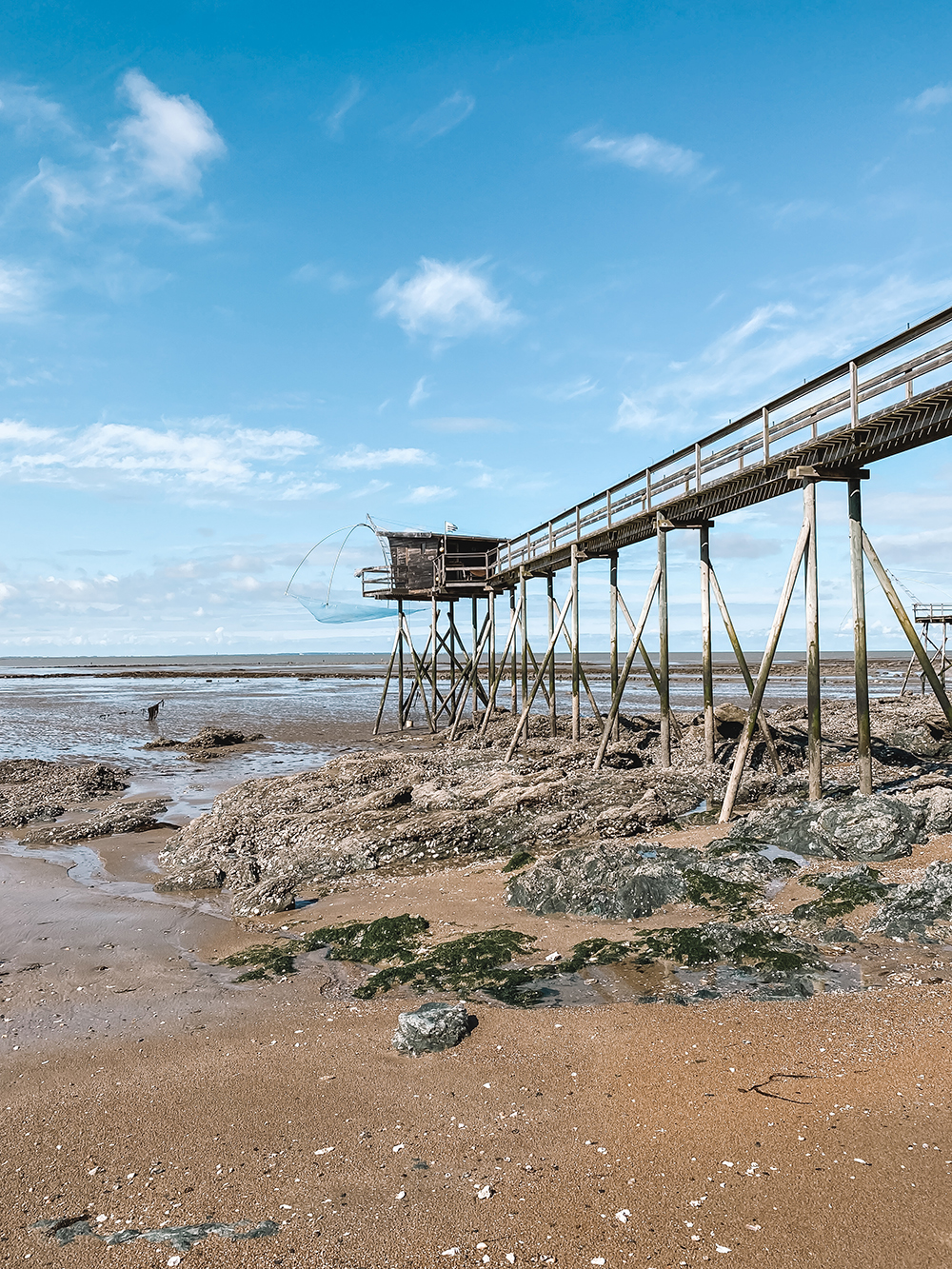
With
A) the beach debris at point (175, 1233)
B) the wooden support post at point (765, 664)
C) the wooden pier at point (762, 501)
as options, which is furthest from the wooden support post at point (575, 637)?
the beach debris at point (175, 1233)

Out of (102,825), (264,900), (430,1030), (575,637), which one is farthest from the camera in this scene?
(575,637)

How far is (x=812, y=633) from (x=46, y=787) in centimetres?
1566

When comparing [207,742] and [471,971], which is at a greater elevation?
[471,971]

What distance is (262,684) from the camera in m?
64.4

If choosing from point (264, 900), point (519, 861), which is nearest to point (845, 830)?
point (519, 861)

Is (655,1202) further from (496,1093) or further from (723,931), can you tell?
(723,931)

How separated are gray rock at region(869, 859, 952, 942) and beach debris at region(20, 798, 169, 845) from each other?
12.1 metres

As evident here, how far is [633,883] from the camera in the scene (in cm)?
838

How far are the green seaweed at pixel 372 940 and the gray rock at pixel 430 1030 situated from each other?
1779 mm

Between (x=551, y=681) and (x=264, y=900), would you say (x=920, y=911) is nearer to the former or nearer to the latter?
(x=264, y=900)

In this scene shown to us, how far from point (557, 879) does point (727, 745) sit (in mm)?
9503

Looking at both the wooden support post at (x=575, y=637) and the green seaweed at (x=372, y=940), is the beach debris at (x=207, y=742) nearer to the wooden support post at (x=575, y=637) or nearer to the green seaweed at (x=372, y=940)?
the wooden support post at (x=575, y=637)

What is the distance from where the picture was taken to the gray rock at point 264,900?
9.37 meters

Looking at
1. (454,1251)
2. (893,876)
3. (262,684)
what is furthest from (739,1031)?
(262,684)
